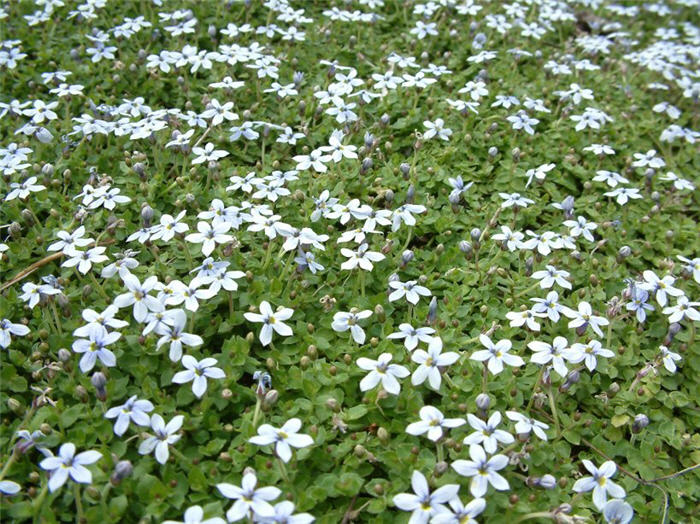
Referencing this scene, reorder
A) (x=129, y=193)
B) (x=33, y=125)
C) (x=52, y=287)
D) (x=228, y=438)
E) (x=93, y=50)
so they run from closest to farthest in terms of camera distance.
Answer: (x=228, y=438)
(x=52, y=287)
(x=129, y=193)
(x=33, y=125)
(x=93, y=50)

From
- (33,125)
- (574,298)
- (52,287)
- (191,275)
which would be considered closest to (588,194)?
(574,298)

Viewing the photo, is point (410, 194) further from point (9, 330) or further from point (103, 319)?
point (9, 330)

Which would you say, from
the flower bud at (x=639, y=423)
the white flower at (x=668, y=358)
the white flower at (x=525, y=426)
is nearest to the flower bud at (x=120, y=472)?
the white flower at (x=525, y=426)

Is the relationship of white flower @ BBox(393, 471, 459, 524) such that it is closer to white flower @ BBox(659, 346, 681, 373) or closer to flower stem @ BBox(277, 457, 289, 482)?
flower stem @ BBox(277, 457, 289, 482)

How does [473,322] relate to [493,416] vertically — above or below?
below

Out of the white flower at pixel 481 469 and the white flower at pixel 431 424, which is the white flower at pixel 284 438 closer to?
the white flower at pixel 431 424

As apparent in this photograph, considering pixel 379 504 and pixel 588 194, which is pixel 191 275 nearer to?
pixel 379 504
